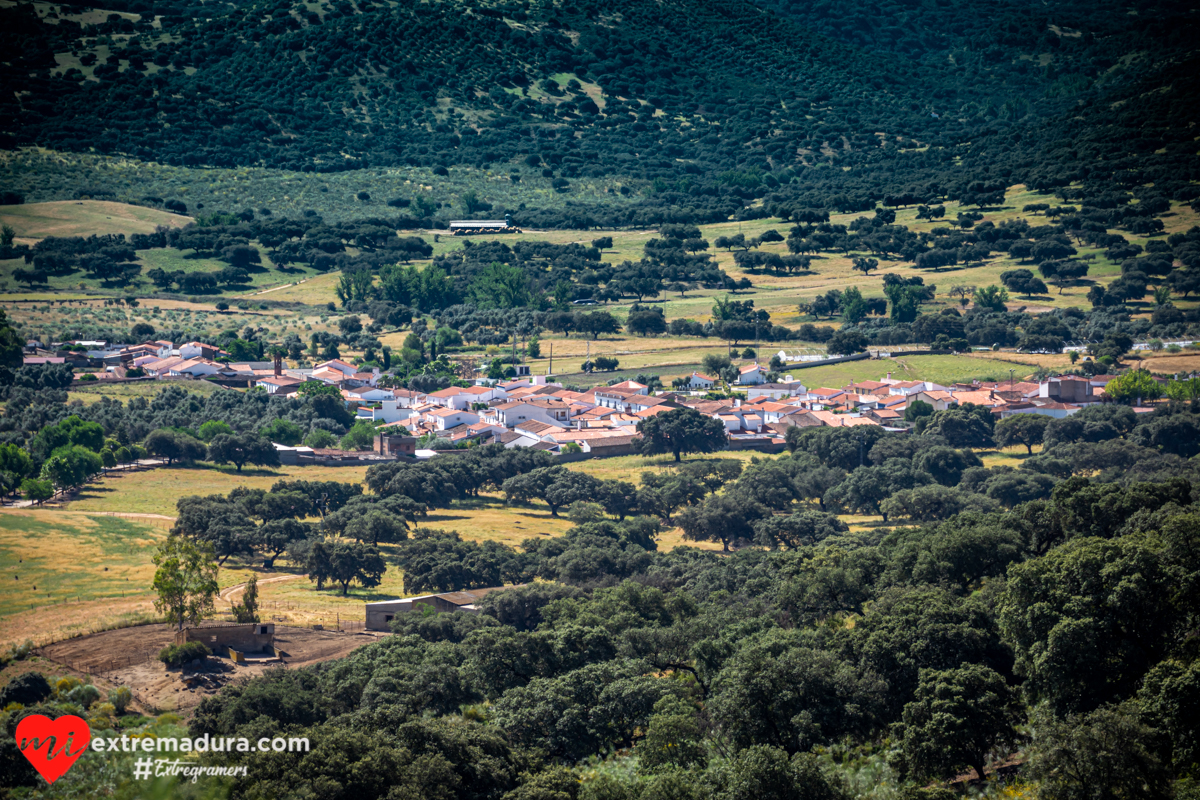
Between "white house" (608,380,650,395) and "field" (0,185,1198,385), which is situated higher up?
"field" (0,185,1198,385)

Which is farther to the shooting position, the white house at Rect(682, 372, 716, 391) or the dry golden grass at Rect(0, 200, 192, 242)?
the dry golden grass at Rect(0, 200, 192, 242)

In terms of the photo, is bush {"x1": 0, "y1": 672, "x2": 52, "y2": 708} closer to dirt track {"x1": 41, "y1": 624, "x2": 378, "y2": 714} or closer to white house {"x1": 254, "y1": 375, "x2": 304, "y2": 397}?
dirt track {"x1": 41, "y1": 624, "x2": 378, "y2": 714}

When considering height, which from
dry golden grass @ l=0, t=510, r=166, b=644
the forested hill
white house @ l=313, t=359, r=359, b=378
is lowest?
dry golden grass @ l=0, t=510, r=166, b=644

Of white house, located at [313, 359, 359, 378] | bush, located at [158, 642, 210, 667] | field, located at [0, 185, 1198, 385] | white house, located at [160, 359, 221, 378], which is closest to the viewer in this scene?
bush, located at [158, 642, 210, 667]

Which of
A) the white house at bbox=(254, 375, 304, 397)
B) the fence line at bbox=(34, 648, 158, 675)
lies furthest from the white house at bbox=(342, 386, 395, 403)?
the fence line at bbox=(34, 648, 158, 675)

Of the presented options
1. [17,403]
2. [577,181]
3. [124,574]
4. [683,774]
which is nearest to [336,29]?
[577,181]

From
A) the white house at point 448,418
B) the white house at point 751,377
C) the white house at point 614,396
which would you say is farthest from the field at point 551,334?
the white house at point 448,418

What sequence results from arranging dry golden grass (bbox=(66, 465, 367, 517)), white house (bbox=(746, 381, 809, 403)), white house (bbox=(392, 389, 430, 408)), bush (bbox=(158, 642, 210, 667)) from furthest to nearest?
white house (bbox=(746, 381, 809, 403)), white house (bbox=(392, 389, 430, 408)), dry golden grass (bbox=(66, 465, 367, 517)), bush (bbox=(158, 642, 210, 667))
